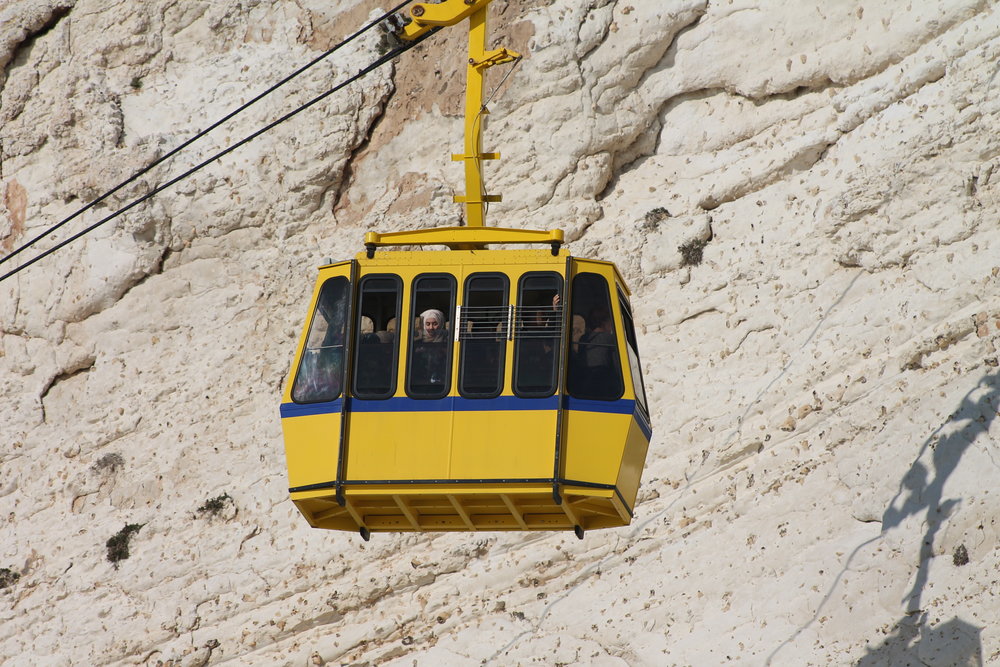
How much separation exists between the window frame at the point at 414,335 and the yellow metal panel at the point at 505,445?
34cm

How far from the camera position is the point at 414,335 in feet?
39.3

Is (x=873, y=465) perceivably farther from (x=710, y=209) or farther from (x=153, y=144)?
(x=153, y=144)

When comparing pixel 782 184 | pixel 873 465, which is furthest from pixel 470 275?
pixel 782 184

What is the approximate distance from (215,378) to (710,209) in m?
7.48

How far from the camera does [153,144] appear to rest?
77.5 ft

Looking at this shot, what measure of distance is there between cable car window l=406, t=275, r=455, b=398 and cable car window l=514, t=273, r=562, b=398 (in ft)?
1.85

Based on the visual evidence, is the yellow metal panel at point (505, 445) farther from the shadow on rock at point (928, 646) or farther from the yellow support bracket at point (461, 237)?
the shadow on rock at point (928, 646)

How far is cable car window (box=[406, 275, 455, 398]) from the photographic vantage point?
11.8 m

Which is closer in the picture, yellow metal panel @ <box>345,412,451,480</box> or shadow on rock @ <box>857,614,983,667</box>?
yellow metal panel @ <box>345,412,451,480</box>

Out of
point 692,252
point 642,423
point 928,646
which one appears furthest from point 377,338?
point 692,252

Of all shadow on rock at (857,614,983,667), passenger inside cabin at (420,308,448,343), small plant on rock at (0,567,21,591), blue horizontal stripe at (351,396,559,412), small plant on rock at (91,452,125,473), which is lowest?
shadow on rock at (857,614,983,667)

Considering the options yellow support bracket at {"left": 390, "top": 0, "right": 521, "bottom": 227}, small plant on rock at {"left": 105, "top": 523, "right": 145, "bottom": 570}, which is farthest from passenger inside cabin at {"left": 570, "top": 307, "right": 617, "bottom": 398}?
small plant on rock at {"left": 105, "top": 523, "right": 145, "bottom": 570}

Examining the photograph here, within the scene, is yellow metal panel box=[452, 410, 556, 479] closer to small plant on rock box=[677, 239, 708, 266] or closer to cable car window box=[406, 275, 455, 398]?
cable car window box=[406, 275, 455, 398]

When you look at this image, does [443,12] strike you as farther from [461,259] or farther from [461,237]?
[461,259]
